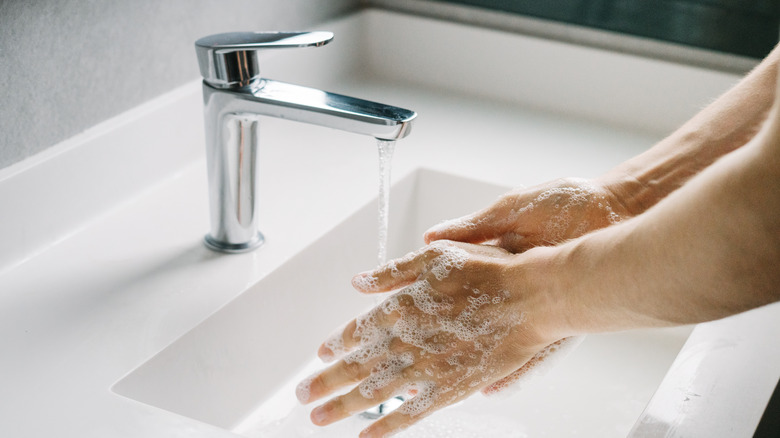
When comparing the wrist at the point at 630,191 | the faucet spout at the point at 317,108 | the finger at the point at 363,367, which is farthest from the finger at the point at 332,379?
the wrist at the point at 630,191

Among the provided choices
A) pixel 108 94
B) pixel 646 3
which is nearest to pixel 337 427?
pixel 108 94

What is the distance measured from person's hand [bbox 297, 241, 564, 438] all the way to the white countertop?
13cm

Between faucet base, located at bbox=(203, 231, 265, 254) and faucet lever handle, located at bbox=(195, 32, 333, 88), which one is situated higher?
faucet lever handle, located at bbox=(195, 32, 333, 88)

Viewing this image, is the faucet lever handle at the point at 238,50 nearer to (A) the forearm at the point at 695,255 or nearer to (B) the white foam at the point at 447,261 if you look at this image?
(B) the white foam at the point at 447,261

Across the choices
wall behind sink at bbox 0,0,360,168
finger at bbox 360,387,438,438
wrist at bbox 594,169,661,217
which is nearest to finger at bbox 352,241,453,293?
finger at bbox 360,387,438,438

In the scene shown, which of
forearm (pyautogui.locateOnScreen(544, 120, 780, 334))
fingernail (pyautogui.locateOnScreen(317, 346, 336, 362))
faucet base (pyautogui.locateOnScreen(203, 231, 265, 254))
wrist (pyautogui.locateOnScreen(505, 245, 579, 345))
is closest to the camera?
forearm (pyautogui.locateOnScreen(544, 120, 780, 334))

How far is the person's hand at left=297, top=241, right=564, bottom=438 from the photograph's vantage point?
0.68 m

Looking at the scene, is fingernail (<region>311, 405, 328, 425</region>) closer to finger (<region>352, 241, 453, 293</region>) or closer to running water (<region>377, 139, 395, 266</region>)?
finger (<region>352, 241, 453, 293</region>)

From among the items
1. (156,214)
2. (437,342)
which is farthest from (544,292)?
(156,214)

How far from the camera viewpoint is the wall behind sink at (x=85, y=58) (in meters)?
0.81

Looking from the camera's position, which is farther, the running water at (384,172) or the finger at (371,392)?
the running water at (384,172)

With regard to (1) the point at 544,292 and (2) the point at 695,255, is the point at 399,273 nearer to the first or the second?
(1) the point at 544,292

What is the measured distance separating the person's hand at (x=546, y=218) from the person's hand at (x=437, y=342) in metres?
0.11

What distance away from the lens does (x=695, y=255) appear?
523 millimetres
